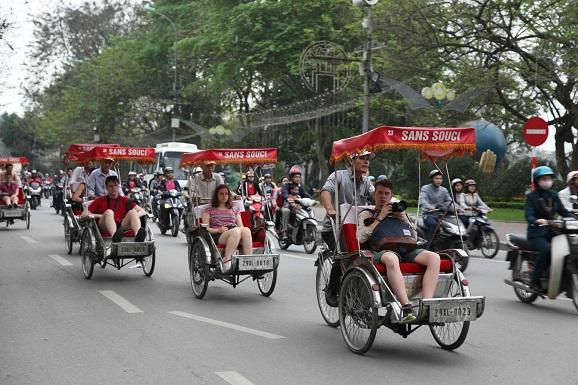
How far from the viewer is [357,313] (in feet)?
22.3

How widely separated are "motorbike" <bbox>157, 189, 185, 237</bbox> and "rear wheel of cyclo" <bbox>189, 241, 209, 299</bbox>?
9.92 meters

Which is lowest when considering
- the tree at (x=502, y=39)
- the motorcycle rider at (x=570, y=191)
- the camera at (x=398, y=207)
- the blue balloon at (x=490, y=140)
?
the camera at (x=398, y=207)

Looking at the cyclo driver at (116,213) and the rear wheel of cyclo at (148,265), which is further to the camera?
the rear wheel of cyclo at (148,265)

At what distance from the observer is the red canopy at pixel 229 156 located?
11664mm

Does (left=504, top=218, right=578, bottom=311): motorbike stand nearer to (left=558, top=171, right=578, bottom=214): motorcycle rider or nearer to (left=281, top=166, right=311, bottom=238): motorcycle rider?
(left=558, top=171, right=578, bottom=214): motorcycle rider

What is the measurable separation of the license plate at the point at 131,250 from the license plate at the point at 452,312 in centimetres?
593

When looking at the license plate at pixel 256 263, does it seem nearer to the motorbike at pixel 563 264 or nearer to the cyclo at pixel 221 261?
the cyclo at pixel 221 261

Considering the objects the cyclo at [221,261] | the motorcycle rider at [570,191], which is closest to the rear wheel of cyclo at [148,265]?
the cyclo at [221,261]

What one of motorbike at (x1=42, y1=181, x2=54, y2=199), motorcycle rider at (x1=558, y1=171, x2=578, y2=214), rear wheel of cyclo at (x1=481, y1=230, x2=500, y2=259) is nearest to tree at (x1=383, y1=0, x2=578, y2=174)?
rear wheel of cyclo at (x1=481, y1=230, x2=500, y2=259)

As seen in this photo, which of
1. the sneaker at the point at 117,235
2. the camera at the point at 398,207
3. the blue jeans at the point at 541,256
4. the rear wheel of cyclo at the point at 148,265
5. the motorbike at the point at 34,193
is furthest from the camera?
the motorbike at the point at 34,193

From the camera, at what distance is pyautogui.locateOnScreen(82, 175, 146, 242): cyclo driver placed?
11414 mm

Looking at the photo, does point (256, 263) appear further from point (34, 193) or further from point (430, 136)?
point (34, 193)

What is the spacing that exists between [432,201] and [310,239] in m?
4.02

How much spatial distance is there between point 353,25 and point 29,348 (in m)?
28.2
